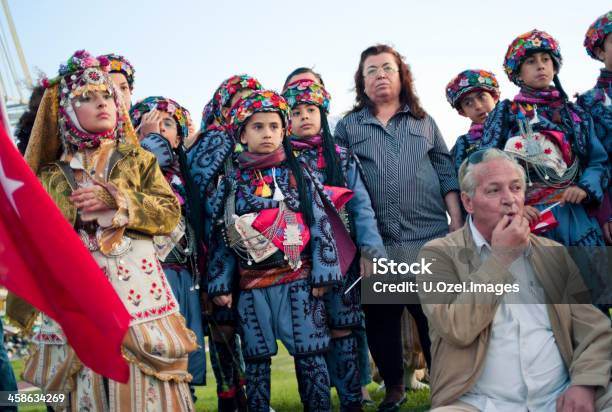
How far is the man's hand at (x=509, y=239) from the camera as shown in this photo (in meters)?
3.70

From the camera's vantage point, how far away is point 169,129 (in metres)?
5.91

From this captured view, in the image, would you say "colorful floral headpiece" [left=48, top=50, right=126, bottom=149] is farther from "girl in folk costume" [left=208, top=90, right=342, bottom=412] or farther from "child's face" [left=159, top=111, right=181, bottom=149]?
"child's face" [left=159, top=111, right=181, bottom=149]

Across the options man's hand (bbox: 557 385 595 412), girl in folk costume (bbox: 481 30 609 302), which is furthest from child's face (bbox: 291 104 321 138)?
man's hand (bbox: 557 385 595 412)

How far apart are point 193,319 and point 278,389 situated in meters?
2.79

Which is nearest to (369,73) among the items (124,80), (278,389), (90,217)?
(124,80)

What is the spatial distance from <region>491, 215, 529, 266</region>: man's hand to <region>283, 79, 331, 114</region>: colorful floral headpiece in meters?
2.52

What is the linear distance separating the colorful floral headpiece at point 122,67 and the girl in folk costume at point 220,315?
2.40 ft

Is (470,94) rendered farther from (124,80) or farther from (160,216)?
(160,216)

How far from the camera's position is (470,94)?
6648mm

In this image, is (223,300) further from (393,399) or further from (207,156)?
(393,399)

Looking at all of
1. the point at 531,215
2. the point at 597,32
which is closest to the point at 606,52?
the point at 597,32

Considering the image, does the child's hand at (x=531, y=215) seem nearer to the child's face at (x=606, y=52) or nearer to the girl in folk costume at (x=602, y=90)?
A: the girl in folk costume at (x=602, y=90)

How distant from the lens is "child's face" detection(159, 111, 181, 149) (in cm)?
585

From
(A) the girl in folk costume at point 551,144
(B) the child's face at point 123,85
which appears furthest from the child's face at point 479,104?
(B) the child's face at point 123,85
